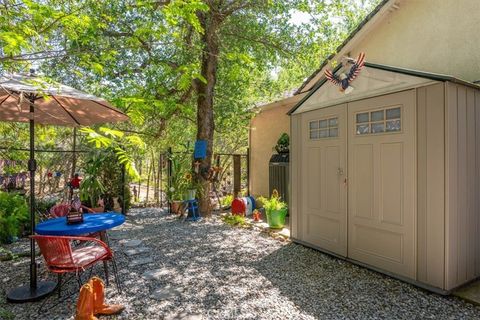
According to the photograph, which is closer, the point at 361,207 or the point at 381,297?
the point at 381,297

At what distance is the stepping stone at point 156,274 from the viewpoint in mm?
4203

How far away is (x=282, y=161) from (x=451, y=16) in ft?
14.8

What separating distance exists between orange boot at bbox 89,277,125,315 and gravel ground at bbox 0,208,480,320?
16 cm

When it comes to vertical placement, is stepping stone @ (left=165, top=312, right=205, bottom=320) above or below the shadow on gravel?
below

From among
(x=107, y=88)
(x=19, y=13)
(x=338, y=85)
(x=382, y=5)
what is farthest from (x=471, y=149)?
(x=107, y=88)

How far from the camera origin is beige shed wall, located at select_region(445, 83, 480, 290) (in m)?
3.48

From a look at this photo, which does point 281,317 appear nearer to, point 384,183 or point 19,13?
point 384,183

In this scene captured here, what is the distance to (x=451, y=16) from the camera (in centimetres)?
511

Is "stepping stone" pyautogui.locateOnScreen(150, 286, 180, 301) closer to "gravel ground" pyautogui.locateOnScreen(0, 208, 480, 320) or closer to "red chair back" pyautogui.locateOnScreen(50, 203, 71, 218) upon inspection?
"gravel ground" pyautogui.locateOnScreen(0, 208, 480, 320)

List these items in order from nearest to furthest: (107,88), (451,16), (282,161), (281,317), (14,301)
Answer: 1. (281,317)
2. (14,301)
3. (451,16)
4. (107,88)
5. (282,161)

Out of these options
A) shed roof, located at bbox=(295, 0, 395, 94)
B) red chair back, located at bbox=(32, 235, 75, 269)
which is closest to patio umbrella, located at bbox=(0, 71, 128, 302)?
red chair back, located at bbox=(32, 235, 75, 269)

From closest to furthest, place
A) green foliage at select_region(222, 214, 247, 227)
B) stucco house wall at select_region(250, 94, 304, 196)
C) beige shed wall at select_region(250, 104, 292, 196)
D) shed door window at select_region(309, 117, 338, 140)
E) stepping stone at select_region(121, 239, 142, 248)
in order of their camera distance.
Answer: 1. shed door window at select_region(309, 117, 338, 140)
2. stepping stone at select_region(121, 239, 142, 248)
3. green foliage at select_region(222, 214, 247, 227)
4. stucco house wall at select_region(250, 94, 304, 196)
5. beige shed wall at select_region(250, 104, 292, 196)

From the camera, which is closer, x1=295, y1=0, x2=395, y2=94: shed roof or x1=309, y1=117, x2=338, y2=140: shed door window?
x1=309, y1=117, x2=338, y2=140: shed door window

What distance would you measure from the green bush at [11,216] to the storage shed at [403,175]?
562 cm
